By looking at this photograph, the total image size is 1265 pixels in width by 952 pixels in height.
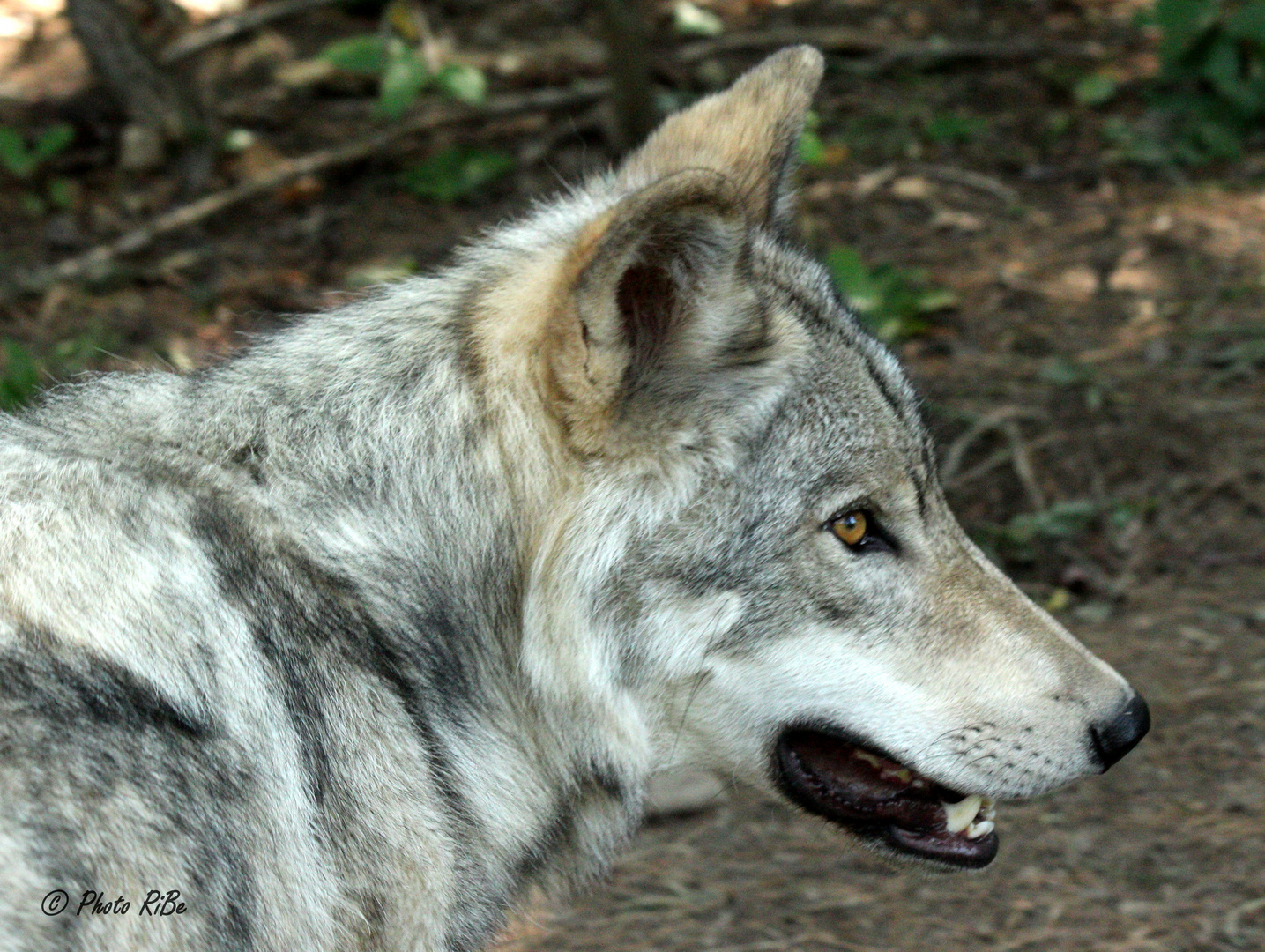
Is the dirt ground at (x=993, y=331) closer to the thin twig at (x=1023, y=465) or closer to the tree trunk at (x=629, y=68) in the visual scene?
the thin twig at (x=1023, y=465)

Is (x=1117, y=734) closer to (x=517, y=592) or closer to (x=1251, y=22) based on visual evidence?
(x=517, y=592)

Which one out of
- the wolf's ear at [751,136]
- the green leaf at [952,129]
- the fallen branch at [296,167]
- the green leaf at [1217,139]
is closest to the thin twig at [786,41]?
the fallen branch at [296,167]

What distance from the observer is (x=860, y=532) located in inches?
111

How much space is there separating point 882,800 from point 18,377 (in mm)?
3918

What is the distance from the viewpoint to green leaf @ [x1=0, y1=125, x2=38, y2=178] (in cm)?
696

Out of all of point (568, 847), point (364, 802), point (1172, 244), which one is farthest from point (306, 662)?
point (1172, 244)

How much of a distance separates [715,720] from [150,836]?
47.6 inches

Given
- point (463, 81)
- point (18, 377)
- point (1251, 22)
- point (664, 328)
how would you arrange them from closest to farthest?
1. point (664, 328)
2. point (18, 377)
3. point (1251, 22)
4. point (463, 81)

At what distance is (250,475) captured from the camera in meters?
2.52

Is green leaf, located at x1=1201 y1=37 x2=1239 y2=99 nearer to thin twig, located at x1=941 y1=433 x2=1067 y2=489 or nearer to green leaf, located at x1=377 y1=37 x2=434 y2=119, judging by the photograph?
thin twig, located at x1=941 y1=433 x2=1067 y2=489

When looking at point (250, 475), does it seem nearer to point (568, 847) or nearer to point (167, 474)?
point (167, 474)

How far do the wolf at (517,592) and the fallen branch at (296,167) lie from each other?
435cm

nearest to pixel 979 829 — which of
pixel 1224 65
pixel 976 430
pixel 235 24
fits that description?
pixel 976 430

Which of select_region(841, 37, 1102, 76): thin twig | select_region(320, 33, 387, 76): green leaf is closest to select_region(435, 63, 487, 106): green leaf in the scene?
select_region(320, 33, 387, 76): green leaf
